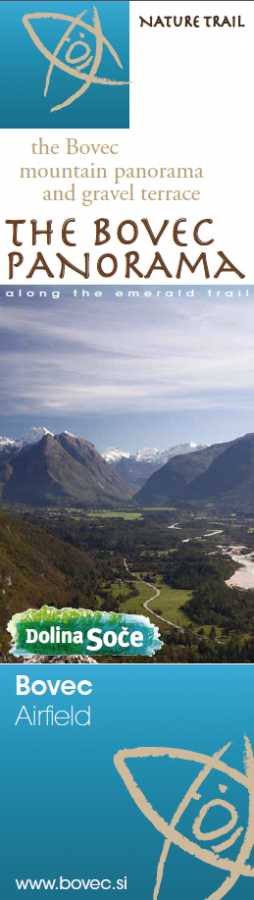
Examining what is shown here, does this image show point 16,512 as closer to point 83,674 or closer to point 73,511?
point 73,511

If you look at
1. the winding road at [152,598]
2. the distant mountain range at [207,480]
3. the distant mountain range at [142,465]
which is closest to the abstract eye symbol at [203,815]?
the winding road at [152,598]

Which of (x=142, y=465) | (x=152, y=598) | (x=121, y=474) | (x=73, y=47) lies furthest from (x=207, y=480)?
(x=73, y=47)

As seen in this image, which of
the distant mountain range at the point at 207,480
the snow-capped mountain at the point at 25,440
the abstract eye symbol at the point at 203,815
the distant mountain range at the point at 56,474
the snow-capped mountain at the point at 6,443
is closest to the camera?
the abstract eye symbol at the point at 203,815

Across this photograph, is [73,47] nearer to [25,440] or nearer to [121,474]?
[25,440]

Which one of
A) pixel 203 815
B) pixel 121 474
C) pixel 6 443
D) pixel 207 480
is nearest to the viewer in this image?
Answer: pixel 203 815

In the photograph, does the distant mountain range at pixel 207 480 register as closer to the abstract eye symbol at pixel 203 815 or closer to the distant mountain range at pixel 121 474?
the distant mountain range at pixel 121 474

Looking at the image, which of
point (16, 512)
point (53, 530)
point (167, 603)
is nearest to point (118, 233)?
point (167, 603)
